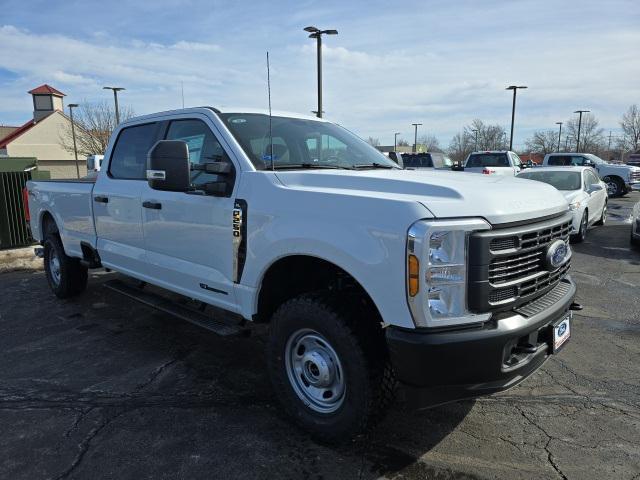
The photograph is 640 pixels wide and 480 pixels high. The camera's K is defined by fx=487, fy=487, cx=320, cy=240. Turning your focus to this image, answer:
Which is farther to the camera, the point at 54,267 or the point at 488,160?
the point at 488,160

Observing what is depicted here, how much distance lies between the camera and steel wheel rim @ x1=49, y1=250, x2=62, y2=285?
20.5 ft

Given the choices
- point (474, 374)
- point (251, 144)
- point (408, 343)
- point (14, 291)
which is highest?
point (251, 144)

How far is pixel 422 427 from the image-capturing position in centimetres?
316

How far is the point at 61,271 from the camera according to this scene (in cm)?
609

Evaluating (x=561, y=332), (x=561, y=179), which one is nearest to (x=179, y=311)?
(x=561, y=332)

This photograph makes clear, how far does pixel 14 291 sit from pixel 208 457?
5453mm

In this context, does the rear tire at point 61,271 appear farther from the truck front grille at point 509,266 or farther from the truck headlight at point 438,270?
the truck front grille at point 509,266

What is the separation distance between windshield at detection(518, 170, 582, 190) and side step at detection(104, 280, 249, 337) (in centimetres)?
863

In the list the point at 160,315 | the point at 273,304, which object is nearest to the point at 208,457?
the point at 273,304

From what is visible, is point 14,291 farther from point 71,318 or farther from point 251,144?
point 251,144

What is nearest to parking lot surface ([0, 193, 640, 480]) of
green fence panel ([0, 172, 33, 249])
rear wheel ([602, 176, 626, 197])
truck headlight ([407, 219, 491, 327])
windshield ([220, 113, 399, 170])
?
truck headlight ([407, 219, 491, 327])

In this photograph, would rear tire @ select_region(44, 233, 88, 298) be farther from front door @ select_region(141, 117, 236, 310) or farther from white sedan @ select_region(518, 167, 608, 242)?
white sedan @ select_region(518, 167, 608, 242)

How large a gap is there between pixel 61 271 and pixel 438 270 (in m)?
5.35

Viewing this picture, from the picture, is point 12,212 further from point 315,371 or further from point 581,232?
point 581,232
